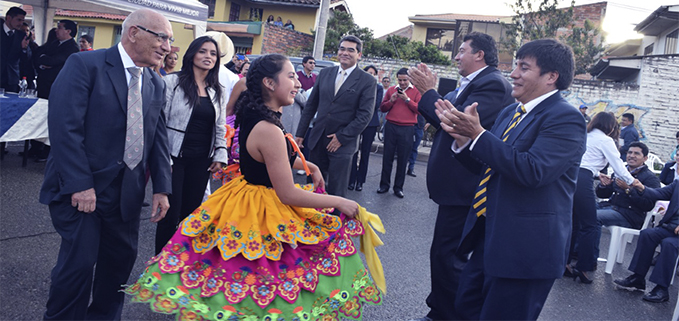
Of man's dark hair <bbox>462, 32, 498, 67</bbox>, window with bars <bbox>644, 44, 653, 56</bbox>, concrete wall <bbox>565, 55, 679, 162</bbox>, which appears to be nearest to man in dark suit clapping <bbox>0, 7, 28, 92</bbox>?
man's dark hair <bbox>462, 32, 498, 67</bbox>

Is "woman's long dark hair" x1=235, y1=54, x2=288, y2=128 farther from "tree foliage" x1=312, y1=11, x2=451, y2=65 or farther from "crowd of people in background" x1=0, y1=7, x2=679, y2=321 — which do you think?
"tree foliage" x1=312, y1=11, x2=451, y2=65

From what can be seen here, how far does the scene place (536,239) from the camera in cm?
274

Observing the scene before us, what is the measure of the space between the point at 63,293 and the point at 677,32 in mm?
25260

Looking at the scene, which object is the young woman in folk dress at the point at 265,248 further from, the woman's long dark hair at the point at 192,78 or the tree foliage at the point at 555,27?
the tree foliage at the point at 555,27

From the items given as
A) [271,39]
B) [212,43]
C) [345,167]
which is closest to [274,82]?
[212,43]

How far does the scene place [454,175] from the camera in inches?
153

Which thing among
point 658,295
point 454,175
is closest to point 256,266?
point 454,175

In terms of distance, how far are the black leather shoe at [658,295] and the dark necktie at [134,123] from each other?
540cm

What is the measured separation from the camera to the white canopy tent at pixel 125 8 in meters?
8.69

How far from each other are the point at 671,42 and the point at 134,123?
25.5 meters

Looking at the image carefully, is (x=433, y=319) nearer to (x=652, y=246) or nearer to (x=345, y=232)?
(x=345, y=232)

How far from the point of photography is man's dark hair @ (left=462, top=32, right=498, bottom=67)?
13.1 ft

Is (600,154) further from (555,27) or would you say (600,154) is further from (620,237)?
(555,27)

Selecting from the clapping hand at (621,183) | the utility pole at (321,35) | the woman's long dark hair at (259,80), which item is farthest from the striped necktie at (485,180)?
the utility pole at (321,35)
